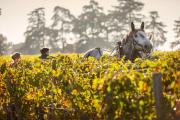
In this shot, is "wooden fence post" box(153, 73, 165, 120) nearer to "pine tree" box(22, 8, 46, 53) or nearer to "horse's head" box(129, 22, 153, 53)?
"horse's head" box(129, 22, 153, 53)

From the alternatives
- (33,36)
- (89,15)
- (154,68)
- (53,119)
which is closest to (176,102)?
(154,68)

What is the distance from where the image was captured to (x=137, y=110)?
516 centimetres

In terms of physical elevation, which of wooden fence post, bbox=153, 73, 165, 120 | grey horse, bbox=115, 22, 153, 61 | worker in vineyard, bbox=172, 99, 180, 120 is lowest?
worker in vineyard, bbox=172, 99, 180, 120

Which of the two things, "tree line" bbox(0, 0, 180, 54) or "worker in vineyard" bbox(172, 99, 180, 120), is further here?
"tree line" bbox(0, 0, 180, 54)

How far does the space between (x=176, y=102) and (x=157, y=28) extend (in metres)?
64.8

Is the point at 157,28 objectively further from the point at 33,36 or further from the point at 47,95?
the point at 47,95

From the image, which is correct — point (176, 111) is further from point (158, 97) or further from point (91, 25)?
point (91, 25)

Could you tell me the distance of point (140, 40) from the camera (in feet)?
37.6

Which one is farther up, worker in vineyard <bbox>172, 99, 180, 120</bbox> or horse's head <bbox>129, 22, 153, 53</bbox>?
horse's head <bbox>129, 22, 153, 53</bbox>

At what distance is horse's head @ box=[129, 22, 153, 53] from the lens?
36.6ft

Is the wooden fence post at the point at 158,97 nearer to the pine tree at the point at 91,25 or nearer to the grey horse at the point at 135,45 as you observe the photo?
the grey horse at the point at 135,45

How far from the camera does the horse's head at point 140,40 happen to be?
11.1m

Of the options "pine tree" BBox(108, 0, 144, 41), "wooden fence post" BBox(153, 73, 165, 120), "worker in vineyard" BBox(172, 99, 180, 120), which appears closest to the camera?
"wooden fence post" BBox(153, 73, 165, 120)

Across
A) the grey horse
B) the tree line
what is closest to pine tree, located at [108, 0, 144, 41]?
the tree line
